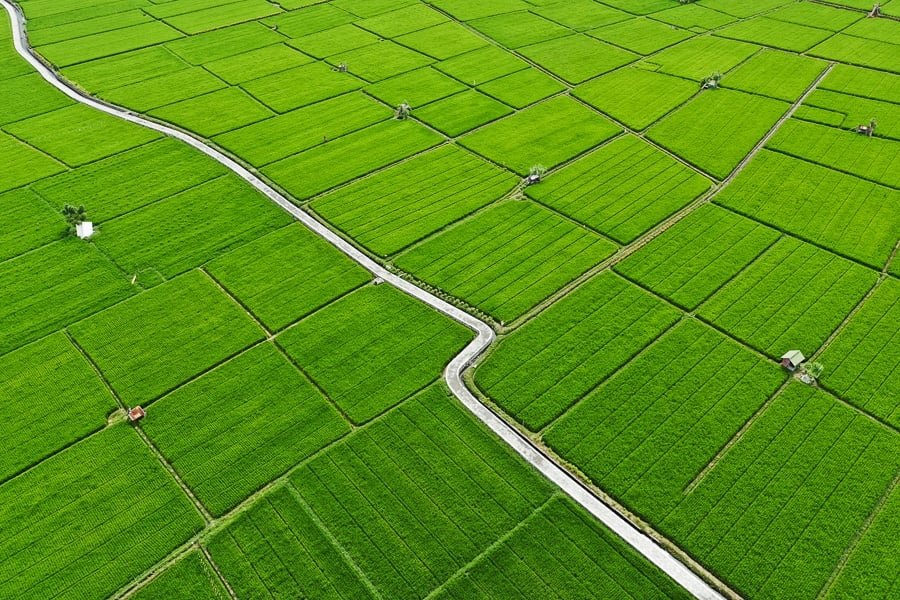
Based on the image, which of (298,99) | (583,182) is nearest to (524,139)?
(583,182)

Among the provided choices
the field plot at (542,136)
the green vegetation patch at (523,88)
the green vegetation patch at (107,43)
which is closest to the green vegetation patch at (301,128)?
the field plot at (542,136)

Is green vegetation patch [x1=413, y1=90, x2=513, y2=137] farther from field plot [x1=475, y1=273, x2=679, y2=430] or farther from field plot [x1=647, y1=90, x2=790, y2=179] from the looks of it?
field plot [x1=475, y1=273, x2=679, y2=430]

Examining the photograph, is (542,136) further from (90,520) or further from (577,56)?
(90,520)

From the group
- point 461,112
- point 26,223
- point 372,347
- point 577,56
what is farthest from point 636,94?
point 26,223

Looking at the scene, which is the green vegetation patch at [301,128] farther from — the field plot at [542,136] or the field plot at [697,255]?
the field plot at [697,255]

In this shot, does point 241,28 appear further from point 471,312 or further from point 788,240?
point 788,240
